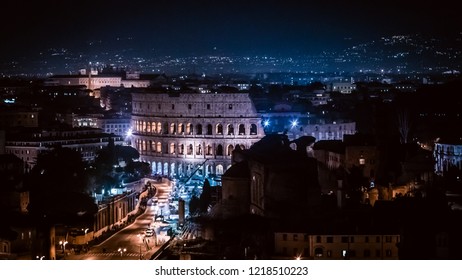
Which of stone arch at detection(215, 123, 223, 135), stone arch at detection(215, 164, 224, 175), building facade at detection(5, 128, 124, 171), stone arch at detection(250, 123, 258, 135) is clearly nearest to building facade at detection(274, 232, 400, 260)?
building facade at detection(5, 128, 124, 171)

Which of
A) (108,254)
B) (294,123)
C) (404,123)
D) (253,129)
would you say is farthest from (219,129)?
(108,254)

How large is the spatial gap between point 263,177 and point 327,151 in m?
6.23

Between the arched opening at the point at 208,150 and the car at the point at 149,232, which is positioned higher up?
the arched opening at the point at 208,150

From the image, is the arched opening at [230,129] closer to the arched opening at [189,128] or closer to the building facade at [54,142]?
the arched opening at [189,128]

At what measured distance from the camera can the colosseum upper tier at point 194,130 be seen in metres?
36.4

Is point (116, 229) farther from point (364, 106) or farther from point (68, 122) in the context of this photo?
point (364, 106)

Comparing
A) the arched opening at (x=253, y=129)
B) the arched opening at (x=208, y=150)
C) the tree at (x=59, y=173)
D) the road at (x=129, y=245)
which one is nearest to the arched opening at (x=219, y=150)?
the arched opening at (x=208, y=150)

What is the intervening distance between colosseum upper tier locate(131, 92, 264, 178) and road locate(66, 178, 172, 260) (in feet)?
40.6

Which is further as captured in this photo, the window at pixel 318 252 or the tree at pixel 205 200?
the tree at pixel 205 200

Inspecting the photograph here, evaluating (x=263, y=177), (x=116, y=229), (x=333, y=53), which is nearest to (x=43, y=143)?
(x=333, y=53)

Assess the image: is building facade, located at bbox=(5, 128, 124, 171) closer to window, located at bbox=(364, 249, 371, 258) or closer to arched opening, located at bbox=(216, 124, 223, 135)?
arched opening, located at bbox=(216, 124, 223, 135)

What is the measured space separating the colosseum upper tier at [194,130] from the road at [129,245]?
1237 centimetres

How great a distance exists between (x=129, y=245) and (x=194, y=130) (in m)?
17.9
